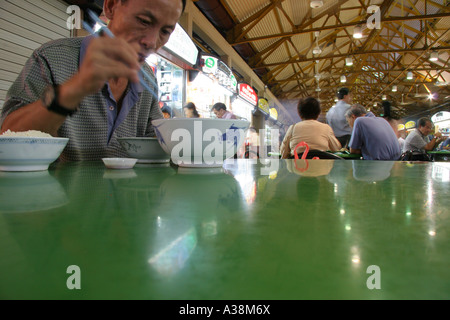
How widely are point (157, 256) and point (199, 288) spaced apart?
0.15ft

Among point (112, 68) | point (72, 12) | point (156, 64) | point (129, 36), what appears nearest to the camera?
point (112, 68)

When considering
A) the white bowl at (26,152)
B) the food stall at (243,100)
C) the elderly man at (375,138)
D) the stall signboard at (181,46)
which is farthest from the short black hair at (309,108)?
the food stall at (243,100)

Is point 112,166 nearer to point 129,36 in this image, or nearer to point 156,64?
point 129,36

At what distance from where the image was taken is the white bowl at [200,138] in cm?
71

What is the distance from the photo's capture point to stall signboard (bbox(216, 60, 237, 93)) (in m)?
5.81

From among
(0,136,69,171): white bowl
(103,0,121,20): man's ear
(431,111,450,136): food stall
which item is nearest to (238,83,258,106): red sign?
(103,0,121,20): man's ear

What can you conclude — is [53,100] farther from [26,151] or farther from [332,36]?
[332,36]

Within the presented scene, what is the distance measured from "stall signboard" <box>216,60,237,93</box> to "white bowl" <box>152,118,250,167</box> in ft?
17.3

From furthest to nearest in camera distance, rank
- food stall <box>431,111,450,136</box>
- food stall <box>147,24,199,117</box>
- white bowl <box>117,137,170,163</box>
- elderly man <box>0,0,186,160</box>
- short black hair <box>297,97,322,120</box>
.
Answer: food stall <box>431,111,450,136</box>, food stall <box>147,24,199,117</box>, short black hair <box>297,97,322,120</box>, white bowl <box>117,137,170,163</box>, elderly man <box>0,0,186,160</box>

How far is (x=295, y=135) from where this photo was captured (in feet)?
9.61

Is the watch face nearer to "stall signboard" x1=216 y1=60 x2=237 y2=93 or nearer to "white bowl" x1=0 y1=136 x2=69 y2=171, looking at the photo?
"white bowl" x1=0 y1=136 x2=69 y2=171

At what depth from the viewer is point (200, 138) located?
2.36 ft
